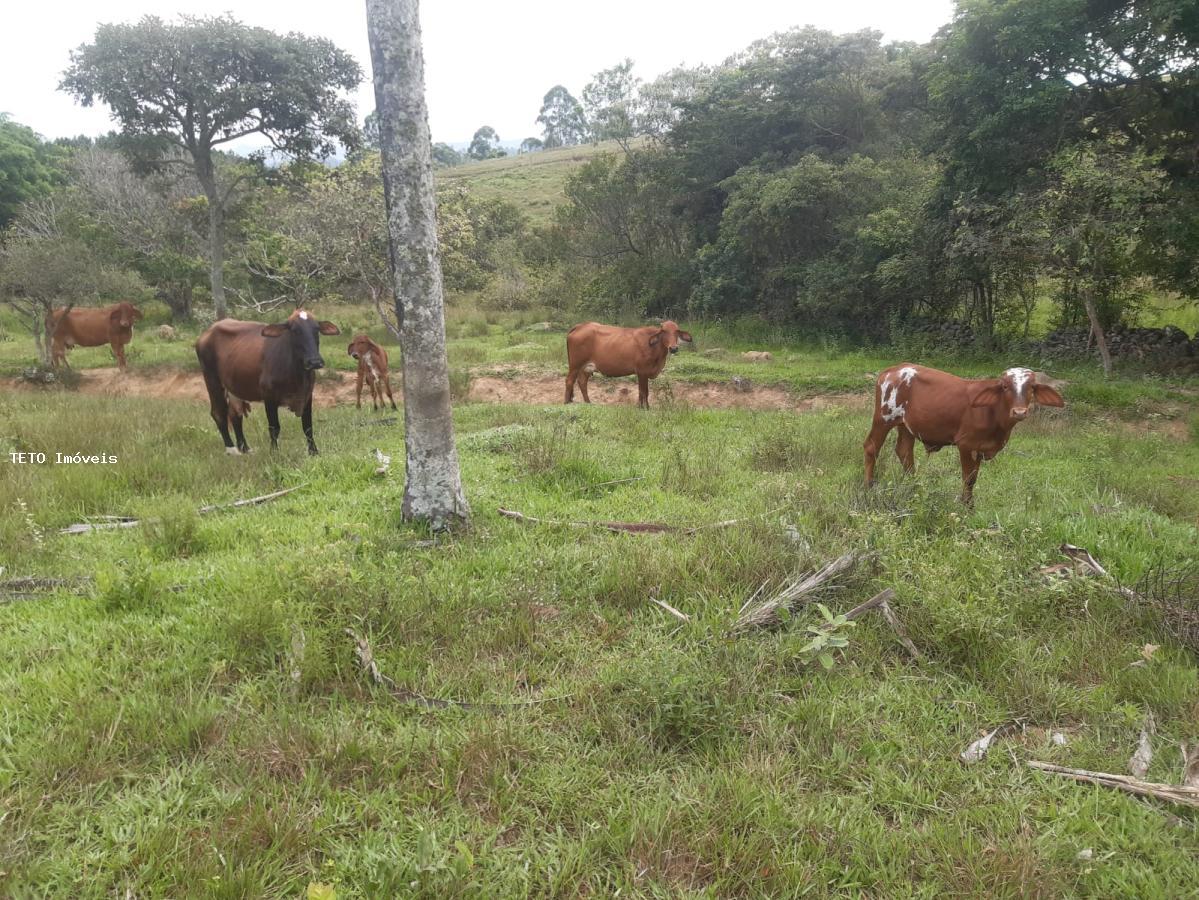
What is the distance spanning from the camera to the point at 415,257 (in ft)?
16.8

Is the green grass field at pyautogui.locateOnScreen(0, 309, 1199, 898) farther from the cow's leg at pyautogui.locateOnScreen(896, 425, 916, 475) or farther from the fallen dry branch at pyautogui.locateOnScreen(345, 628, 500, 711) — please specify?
the cow's leg at pyautogui.locateOnScreen(896, 425, 916, 475)

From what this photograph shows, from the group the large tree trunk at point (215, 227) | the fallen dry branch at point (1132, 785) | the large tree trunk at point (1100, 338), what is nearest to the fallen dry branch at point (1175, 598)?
the fallen dry branch at point (1132, 785)

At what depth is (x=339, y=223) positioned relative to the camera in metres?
16.3

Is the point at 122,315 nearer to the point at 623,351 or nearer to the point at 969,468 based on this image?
the point at 623,351

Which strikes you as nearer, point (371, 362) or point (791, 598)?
point (791, 598)

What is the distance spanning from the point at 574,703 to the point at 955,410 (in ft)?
17.0

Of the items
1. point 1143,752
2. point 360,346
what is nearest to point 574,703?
point 1143,752

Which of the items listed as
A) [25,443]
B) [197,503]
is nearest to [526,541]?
[197,503]

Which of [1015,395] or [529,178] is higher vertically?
[529,178]

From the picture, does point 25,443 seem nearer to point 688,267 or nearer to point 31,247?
point 31,247

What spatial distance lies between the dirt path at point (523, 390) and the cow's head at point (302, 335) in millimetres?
6204

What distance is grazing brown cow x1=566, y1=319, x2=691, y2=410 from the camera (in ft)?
41.0

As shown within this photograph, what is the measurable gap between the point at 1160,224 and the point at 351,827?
47.5 feet

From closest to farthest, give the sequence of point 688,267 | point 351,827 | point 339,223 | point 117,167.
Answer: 1. point 351,827
2. point 339,223
3. point 688,267
4. point 117,167
